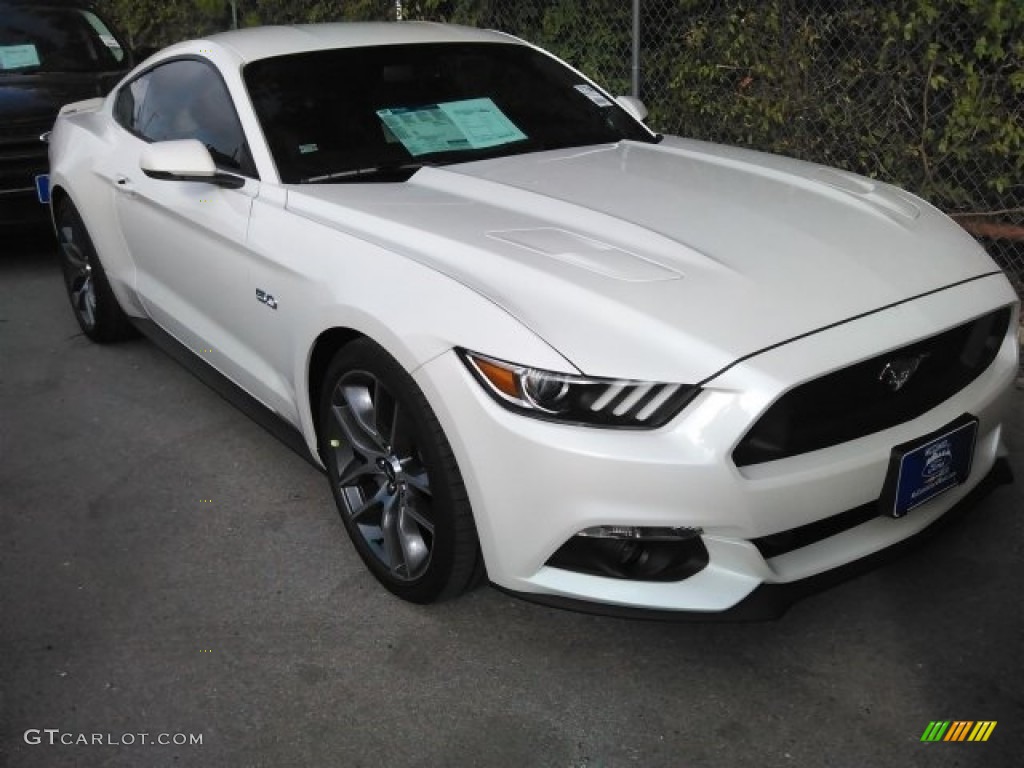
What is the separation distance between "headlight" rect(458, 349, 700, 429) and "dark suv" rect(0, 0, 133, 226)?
15.0 ft

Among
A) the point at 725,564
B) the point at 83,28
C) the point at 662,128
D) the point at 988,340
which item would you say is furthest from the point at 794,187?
the point at 83,28

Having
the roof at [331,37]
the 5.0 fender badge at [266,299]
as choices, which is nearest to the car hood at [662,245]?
the 5.0 fender badge at [266,299]

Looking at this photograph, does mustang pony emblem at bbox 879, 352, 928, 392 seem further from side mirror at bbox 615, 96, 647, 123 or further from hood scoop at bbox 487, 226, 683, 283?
side mirror at bbox 615, 96, 647, 123

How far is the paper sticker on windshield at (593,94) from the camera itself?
4215mm

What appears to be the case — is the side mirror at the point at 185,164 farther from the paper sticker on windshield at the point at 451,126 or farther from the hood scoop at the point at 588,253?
the hood scoop at the point at 588,253

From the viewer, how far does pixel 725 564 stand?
7.76 feet

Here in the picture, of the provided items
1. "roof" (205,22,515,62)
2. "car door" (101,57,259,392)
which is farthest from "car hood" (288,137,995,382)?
"roof" (205,22,515,62)

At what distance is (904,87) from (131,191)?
12.7ft

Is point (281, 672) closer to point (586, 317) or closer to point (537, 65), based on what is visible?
point (586, 317)

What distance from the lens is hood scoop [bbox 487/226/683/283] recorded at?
257 cm

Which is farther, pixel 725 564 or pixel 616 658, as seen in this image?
pixel 616 658

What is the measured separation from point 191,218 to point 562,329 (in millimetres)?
1862

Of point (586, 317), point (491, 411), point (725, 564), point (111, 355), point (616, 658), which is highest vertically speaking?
point (586, 317)

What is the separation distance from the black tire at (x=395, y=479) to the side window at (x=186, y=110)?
96cm
